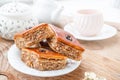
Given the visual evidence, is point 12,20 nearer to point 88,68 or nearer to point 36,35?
point 36,35

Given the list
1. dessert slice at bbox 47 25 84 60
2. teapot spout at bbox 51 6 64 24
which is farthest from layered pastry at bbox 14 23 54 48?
teapot spout at bbox 51 6 64 24

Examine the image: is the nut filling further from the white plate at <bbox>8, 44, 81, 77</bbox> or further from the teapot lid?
the teapot lid

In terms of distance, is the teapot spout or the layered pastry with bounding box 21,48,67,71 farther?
the teapot spout

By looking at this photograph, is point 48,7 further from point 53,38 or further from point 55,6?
point 53,38

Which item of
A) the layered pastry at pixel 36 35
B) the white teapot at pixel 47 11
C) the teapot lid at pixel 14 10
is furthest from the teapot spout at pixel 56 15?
the layered pastry at pixel 36 35

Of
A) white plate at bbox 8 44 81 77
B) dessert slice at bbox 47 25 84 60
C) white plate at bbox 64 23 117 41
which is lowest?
white plate at bbox 64 23 117 41

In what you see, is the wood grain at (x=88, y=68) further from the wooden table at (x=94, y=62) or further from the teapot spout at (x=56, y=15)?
the teapot spout at (x=56, y=15)

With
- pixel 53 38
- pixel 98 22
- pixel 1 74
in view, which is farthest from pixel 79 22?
pixel 1 74
